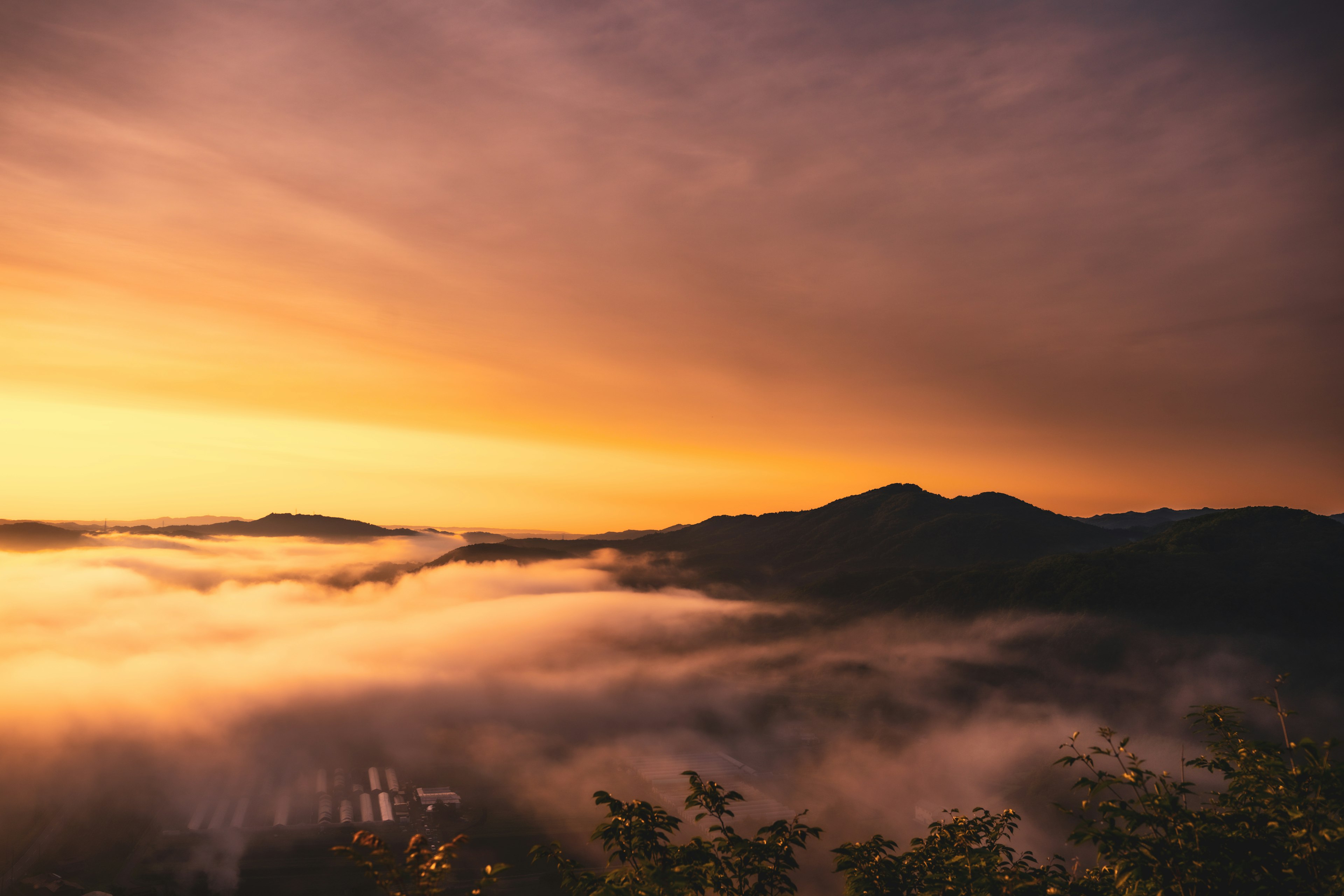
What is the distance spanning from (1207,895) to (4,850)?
241 metres

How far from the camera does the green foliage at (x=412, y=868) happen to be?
11.3 metres

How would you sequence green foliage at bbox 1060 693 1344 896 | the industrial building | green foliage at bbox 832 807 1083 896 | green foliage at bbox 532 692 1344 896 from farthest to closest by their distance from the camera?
the industrial building < green foliage at bbox 832 807 1083 896 < green foliage at bbox 532 692 1344 896 < green foliage at bbox 1060 693 1344 896

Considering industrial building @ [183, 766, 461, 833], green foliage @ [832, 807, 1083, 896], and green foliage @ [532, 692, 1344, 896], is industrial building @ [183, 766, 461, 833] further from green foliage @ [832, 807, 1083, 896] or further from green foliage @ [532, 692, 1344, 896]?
green foliage @ [532, 692, 1344, 896]

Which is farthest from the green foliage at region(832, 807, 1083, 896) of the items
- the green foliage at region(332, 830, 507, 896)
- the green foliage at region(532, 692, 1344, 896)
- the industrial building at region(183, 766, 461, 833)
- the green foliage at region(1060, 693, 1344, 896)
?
the industrial building at region(183, 766, 461, 833)

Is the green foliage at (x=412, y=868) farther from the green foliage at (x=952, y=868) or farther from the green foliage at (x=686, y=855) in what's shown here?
the green foliage at (x=952, y=868)

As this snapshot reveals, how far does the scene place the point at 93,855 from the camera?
511 ft

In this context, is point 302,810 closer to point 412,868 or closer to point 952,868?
point 952,868

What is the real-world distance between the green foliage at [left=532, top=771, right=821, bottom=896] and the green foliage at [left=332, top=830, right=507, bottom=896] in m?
3.83

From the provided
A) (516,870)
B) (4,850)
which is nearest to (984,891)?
(516,870)

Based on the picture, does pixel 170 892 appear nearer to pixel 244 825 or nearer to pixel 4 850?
pixel 244 825

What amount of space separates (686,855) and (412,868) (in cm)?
860

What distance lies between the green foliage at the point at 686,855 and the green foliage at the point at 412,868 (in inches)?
151

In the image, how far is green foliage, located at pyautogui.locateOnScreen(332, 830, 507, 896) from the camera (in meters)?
11.3

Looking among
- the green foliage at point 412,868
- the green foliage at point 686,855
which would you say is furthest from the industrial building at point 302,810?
the green foliage at point 412,868
